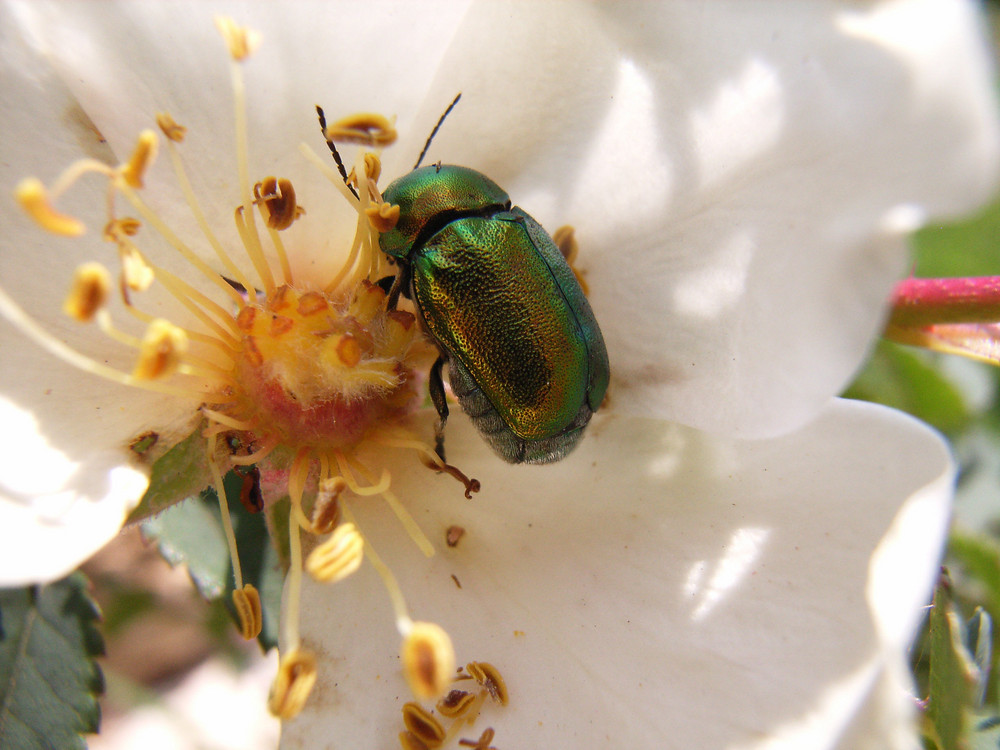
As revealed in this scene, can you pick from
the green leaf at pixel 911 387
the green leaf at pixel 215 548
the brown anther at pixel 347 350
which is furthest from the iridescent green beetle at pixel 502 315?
the green leaf at pixel 911 387

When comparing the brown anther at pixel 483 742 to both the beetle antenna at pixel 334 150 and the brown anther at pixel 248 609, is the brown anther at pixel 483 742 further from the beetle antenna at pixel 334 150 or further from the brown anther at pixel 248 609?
the beetle antenna at pixel 334 150

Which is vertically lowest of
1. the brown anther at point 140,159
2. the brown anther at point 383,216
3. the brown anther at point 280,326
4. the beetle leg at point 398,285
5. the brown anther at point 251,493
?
the brown anther at point 251,493

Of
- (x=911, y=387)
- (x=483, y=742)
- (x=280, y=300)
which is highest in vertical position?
(x=280, y=300)

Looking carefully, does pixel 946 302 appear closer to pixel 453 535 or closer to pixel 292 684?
pixel 453 535

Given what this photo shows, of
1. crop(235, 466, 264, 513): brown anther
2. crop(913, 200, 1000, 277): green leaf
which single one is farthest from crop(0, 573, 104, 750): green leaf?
crop(913, 200, 1000, 277): green leaf

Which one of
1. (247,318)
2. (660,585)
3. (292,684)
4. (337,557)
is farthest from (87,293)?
(660,585)

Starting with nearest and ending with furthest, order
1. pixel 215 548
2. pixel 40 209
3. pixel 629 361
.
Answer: pixel 40 209 → pixel 629 361 → pixel 215 548

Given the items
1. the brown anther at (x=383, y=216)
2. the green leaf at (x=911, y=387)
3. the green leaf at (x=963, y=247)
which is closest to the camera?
the brown anther at (x=383, y=216)
